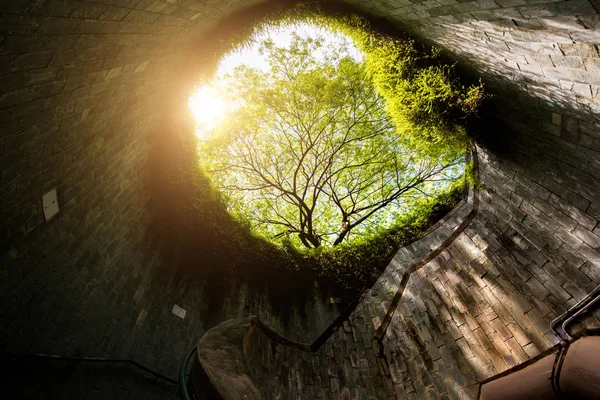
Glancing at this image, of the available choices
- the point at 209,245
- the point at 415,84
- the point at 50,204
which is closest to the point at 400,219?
the point at 415,84

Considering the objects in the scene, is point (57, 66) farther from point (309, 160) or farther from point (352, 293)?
point (309, 160)

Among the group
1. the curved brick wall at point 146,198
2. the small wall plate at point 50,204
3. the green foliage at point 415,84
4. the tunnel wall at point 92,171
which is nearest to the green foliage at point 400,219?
the green foliage at point 415,84

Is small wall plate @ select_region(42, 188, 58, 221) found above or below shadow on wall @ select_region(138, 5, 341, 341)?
above

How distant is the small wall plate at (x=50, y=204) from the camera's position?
10.9ft

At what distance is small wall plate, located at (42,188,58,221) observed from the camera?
10.9ft

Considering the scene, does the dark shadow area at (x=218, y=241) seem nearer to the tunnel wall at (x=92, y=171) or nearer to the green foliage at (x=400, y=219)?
the green foliage at (x=400, y=219)

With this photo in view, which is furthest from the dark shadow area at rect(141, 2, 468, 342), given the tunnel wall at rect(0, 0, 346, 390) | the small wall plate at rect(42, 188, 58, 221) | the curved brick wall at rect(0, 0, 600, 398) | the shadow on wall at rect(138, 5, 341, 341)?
the small wall plate at rect(42, 188, 58, 221)

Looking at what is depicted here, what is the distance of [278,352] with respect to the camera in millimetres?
5777

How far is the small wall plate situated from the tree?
5.71m

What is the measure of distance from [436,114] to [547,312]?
11.8 feet

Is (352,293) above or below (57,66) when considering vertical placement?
below

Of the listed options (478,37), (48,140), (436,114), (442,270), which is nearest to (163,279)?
(48,140)

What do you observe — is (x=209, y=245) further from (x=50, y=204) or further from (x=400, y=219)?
(x=400, y=219)

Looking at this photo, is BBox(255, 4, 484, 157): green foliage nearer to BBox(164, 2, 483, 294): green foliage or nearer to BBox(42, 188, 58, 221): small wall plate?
BBox(164, 2, 483, 294): green foliage
